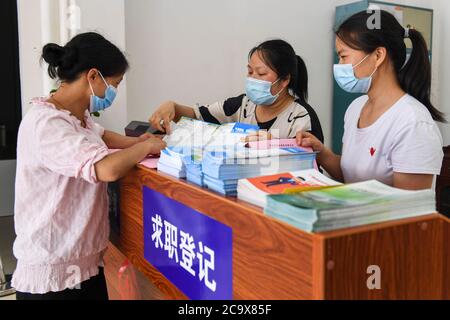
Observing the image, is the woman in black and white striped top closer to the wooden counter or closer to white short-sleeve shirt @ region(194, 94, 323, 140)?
white short-sleeve shirt @ region(194, 94, 323, 140)

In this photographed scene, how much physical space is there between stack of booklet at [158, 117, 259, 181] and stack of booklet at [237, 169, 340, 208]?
19cm

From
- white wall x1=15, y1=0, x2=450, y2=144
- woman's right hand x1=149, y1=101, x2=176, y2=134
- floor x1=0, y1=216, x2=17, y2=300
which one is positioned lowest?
floor x1=0, y1=216, x2=17, y2=300

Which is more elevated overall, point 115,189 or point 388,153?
point 388,153

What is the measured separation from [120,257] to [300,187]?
932 millimetres

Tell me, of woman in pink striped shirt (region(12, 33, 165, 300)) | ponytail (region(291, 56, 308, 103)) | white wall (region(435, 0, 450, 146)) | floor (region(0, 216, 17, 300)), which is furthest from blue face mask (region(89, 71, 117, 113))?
white wall (region(435, 0, 450, 146))

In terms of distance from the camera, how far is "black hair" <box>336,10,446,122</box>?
4.48 feet

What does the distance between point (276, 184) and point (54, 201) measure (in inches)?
29.0

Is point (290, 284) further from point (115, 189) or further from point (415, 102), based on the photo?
point (115, 189)

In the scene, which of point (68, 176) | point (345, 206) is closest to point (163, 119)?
point (68, 176)

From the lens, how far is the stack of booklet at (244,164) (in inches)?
40.6

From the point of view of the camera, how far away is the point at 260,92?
1.92 m

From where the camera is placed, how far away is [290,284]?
803 mm

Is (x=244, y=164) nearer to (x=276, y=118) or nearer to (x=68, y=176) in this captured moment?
(x=68, y=176)

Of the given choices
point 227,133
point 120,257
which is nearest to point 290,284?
point 227,133
